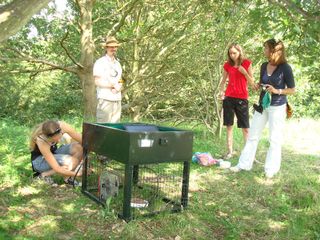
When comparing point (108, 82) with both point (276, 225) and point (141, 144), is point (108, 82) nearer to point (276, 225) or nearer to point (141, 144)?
point (141, 144)

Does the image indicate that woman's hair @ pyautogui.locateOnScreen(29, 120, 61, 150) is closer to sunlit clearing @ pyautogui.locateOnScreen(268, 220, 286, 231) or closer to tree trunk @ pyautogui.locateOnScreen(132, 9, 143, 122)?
sunlit clearing @ pyautogui.locateOnScreen(268, 220, 286, 231)

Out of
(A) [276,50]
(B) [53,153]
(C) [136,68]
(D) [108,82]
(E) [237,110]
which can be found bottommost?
(B) [53,153]

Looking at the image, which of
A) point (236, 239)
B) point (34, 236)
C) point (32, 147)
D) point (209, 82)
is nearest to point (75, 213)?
point (34, 236)

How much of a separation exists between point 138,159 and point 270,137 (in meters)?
2.59

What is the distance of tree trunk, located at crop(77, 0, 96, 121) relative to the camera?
8.80m

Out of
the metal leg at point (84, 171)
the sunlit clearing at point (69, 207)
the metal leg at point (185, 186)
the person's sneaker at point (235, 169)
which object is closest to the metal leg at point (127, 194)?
the sunlit clearing at point (69, 207)

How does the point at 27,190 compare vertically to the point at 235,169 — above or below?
below

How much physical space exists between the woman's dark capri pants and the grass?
0.77 metres

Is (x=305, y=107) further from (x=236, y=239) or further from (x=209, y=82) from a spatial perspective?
(x=236, y=239)

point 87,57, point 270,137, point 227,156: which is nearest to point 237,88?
point 270,137

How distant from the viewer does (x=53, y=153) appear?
18.7ft

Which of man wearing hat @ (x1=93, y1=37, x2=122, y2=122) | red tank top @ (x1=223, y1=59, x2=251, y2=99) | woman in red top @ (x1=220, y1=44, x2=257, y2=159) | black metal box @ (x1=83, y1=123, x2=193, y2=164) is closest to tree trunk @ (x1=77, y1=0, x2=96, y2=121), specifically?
man wearing hat @ (x1=93, y1=37, x2=122, y2=122)

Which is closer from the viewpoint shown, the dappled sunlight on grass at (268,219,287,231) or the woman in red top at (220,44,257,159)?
the dappled sunlight on grass at (268,219,287,231)

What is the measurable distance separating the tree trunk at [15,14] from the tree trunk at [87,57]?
5.87 m
